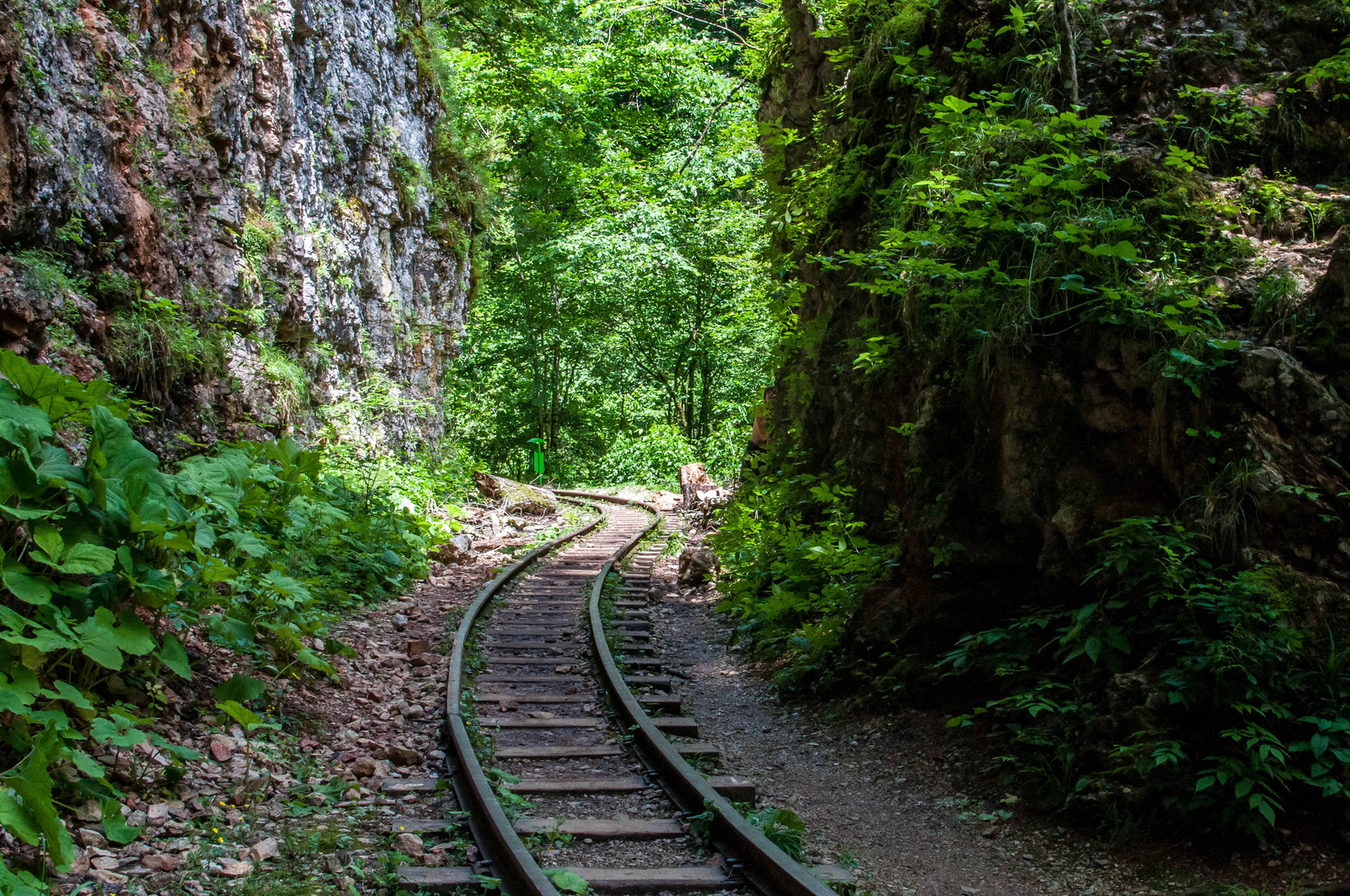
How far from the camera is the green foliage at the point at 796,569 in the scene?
6.51 m

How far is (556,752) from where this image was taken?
5.29 meters

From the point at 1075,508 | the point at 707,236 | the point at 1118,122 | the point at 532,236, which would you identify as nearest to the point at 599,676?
the point at 1075,508

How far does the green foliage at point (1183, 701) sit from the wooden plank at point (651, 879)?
172 cm

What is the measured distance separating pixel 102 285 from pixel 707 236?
1895cm

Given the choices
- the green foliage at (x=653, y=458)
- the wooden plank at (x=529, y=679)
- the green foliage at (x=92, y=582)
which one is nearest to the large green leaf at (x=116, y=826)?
the green foliage at (x=92, y=582)

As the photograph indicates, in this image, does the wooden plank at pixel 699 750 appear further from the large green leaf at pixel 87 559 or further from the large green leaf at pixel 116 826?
the large green leaf at pixel 87 559

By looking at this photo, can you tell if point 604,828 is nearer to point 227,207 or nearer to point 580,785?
point 580,785

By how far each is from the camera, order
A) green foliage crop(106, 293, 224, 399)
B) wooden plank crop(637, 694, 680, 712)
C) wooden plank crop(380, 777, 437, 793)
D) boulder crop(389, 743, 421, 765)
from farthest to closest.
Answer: green foliage crop(106, 293, 224, 399) < wooden plank crop(637, 694, 680, 712) < boulder crop(389, 743, 421, 765) < wooden plank crop(380, 777, 437, 793)

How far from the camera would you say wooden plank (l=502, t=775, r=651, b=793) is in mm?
4680

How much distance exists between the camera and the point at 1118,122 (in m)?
6.14

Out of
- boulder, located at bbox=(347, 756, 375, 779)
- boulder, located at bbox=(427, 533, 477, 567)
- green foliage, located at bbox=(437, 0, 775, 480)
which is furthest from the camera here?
green foliage, located at bbox=(437, 0, 775, 480)

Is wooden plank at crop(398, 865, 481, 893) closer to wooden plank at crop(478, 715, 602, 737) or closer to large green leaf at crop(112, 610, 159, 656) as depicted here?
large green leaf at crop(112, 610, 159, 656)

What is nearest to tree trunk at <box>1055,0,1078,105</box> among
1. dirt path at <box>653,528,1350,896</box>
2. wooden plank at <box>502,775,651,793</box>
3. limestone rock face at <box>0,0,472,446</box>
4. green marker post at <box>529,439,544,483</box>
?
dirt path at <box>653,528,1350,896</box>

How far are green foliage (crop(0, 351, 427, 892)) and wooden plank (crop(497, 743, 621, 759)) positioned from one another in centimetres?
129
